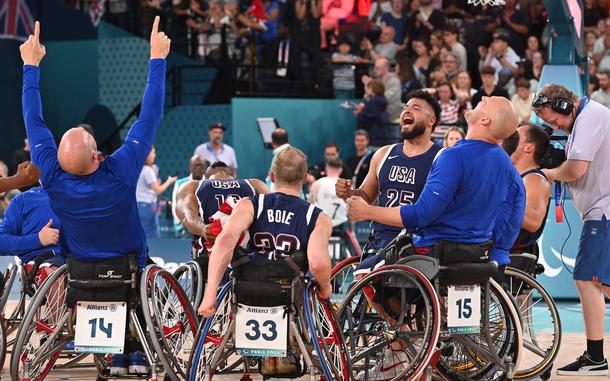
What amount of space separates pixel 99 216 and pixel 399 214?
1866mm

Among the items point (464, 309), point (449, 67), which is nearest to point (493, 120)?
point (464, 309)

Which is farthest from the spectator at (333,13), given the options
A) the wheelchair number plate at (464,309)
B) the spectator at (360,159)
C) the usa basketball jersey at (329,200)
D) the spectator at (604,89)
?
the wheelchair number plate at (464,309)

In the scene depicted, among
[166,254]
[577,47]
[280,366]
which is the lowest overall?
[166,254]

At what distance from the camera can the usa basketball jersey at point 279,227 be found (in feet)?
22.0

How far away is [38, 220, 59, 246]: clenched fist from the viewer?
7.74 m

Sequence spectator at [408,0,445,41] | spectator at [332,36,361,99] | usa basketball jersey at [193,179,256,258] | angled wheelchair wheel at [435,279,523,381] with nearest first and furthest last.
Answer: angled wheelchair wheel at [435,279,523,381] → usa basketball jersey at [193,179,256,258] → spectator at [408,0,445,41] → spectator at [332,36,361,99]

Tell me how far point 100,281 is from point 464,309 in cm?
228

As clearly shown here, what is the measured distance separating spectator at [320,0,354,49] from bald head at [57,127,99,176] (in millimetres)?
12878

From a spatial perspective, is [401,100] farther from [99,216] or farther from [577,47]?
[99,216]

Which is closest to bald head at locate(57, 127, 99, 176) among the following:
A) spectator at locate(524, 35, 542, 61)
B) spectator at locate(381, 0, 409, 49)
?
spectator at locate(524, 35, 542, 61)

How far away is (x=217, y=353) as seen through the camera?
6.54 meters

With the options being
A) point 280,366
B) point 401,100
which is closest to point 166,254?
point 401,100

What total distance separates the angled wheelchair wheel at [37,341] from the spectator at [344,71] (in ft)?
38.7

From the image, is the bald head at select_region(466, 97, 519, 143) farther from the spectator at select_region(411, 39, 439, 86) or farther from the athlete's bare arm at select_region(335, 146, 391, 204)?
the spectator at select_region(411, 39, 439, 86)
